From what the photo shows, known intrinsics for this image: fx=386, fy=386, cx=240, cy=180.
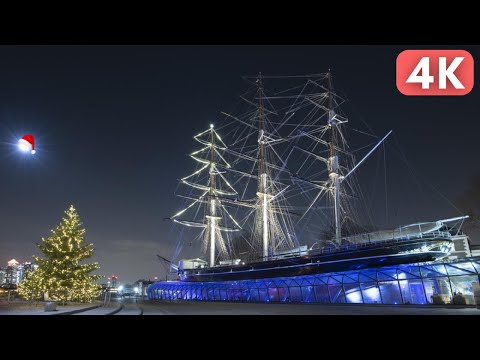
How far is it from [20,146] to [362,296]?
86.3ft

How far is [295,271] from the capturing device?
127 feet

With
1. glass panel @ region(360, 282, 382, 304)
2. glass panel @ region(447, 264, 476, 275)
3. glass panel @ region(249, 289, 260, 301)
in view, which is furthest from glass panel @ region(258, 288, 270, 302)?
glass panel @ region(447, 264, 476, 275)

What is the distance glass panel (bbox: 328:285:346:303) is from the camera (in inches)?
1273

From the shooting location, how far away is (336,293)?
3306 cm

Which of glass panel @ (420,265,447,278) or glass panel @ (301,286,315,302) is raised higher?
glass panel @ (420,265,447,278)

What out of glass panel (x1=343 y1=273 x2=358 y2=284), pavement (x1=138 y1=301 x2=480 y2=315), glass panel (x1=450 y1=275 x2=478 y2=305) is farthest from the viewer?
glass panel (x1=343 y1=273 x2=358 y2=284)

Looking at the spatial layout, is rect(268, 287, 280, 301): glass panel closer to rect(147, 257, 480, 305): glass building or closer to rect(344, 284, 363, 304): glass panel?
rect(147, 257, 480, 305): glass building

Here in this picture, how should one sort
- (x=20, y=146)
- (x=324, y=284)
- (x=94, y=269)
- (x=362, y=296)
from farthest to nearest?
(x=324, y=284) < (x=362, y=296) < (x=94, y=269) < (x=20, y=146)

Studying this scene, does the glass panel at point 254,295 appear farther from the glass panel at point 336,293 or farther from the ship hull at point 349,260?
the glass panel at point 336,293

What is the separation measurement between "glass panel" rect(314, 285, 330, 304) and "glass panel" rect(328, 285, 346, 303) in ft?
1.55
